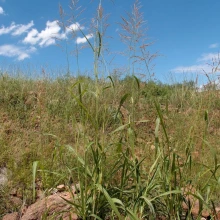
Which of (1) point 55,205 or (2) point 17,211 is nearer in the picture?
(1) point 55,205

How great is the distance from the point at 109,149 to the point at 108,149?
127 mm

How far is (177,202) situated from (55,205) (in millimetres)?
1171

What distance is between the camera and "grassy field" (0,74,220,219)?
227cm

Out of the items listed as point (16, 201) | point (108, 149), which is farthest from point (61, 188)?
point (108, 149)

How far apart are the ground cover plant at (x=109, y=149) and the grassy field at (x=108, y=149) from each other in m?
0.01

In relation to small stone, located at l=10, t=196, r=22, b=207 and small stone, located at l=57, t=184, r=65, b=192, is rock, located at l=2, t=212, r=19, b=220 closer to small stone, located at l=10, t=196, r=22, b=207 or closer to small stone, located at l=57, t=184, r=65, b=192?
small stone, located at l=10, t=196, r=22, b=207

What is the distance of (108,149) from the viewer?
376 centimetres

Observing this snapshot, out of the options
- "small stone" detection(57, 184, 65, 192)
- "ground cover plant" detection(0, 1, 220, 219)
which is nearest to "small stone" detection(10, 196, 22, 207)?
"ground cover plant" detection(0, 1, 220, 219)

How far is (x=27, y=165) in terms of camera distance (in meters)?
3.78

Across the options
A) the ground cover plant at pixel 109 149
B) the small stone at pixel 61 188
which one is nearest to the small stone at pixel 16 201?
the ground cover plant at pixel 109 149

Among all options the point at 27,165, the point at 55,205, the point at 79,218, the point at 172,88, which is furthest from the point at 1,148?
the point at 172,88

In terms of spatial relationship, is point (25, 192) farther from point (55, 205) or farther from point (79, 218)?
point (79, 218)

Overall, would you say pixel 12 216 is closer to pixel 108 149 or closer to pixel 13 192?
pixel 13 192

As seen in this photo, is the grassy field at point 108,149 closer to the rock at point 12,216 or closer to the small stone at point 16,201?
the small stone at point 16,201
